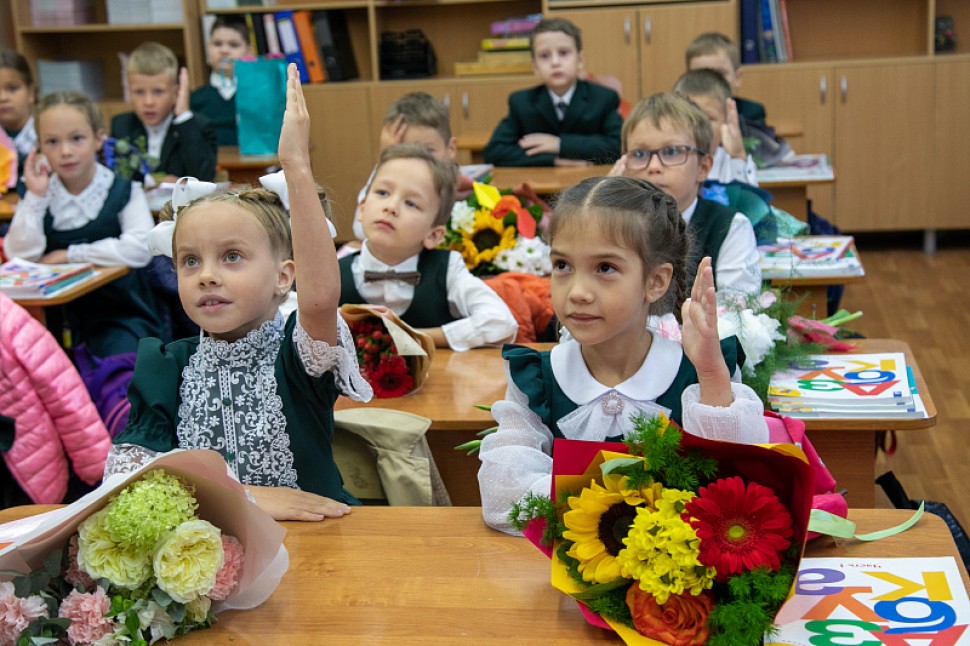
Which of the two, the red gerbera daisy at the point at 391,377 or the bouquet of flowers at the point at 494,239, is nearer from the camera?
the red gerbera daisy at the point at 391,377

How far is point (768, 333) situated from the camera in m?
2.24

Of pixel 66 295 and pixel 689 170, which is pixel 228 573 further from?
pixel 66 295

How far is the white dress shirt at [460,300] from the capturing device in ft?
8.96

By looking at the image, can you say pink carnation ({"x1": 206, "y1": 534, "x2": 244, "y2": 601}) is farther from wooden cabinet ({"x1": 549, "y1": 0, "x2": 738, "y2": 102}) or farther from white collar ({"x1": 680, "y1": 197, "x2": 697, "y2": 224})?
wooden cabinet ({"x1": 549, "y1": 0, "x2": 738, "y2": 102})

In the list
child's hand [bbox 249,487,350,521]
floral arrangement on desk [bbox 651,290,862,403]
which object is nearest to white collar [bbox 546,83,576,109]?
floral arrangement on desk [bbox 651,290,862,403]

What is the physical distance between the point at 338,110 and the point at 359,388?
5098 millimetres

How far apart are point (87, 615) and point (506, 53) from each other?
5743 millimetres

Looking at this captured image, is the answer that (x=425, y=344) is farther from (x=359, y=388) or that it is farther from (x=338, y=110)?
(x=338, y=110)

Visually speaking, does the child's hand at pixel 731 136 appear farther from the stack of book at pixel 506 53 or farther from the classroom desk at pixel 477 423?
the stack of book at pixel 506 53

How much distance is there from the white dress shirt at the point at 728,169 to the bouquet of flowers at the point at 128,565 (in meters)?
2.96

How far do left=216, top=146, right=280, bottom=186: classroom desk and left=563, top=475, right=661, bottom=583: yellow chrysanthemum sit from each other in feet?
12.1

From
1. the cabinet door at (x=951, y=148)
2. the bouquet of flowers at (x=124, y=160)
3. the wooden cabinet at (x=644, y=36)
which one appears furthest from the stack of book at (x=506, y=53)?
the bouquet of flowers at (x=124, y=160)

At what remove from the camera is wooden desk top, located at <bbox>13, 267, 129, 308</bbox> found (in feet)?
10.8

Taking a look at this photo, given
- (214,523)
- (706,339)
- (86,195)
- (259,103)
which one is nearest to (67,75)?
(259,103)
